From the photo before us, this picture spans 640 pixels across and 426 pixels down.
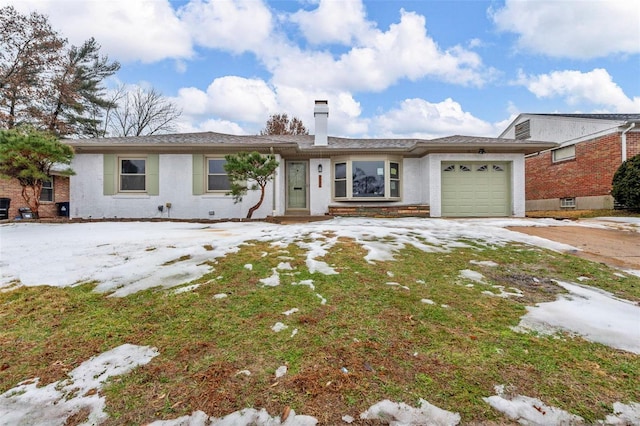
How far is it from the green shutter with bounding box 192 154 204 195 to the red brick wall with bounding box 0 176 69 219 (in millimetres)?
6737

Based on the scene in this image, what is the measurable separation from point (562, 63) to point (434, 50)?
664cm

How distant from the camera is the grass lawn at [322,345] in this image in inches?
59.3

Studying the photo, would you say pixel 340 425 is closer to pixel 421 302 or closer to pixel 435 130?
pixel 421 302

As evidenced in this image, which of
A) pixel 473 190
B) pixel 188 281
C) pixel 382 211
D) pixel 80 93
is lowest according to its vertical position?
pixel 188 281

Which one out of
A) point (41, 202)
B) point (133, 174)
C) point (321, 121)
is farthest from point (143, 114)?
point (321, 121)

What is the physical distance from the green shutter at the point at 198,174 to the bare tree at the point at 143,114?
18.5 meters

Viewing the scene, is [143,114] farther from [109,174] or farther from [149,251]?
[149,251]

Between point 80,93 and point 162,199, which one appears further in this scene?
point 80,93

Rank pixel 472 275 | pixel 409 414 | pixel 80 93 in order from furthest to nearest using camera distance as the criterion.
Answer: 1. pixel 80 93
2. pixel 472 275
3. pixel 409 414

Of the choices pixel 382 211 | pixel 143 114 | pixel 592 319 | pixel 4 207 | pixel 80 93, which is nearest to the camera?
pixel 592 319

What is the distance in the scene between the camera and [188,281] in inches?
125

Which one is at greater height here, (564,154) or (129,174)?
(564,154)

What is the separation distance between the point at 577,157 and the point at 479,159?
5494mm

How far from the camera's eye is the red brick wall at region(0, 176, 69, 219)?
11640 millimetres
